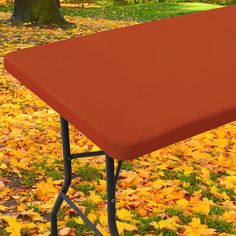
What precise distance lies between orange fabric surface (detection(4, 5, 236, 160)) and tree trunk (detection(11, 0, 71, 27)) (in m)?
8.78

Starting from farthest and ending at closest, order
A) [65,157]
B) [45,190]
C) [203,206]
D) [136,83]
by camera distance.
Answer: [45,190] < [203,206] < [65,157] < [136,83]

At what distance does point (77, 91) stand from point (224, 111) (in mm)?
631

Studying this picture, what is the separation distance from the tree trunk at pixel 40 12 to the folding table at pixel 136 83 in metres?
8.76

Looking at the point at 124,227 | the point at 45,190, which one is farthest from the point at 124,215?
the point at 45,190

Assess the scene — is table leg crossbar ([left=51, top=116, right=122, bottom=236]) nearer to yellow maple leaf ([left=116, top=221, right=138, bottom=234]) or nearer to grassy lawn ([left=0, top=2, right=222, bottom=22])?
yellow maple leaf ([left=116, top=221, right=138, bottom=234])

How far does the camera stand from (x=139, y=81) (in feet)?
7.52

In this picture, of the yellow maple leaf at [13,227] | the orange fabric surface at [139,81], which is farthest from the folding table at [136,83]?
the yellow maple leaf at [13,227]

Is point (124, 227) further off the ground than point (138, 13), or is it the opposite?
point (124, 227)

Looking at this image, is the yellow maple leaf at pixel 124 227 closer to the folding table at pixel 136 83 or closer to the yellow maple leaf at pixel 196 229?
the yellow maple leaf at pixel 196 229

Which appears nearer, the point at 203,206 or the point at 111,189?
the point at 111,189

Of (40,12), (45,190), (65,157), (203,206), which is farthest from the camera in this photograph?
(40,12)

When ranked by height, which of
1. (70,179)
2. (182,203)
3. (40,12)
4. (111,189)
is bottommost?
(40,12)

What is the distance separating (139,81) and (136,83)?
3 cm

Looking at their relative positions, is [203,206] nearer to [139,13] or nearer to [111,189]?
[111,189]
